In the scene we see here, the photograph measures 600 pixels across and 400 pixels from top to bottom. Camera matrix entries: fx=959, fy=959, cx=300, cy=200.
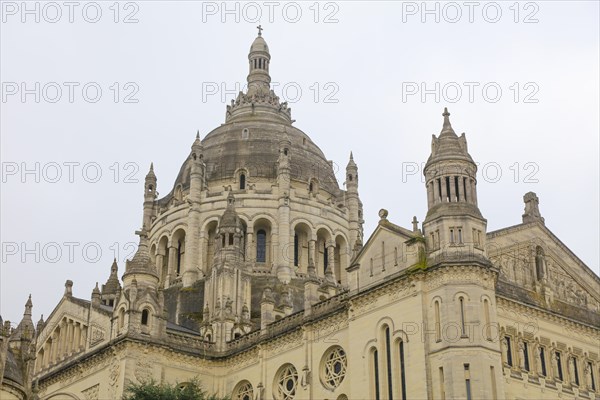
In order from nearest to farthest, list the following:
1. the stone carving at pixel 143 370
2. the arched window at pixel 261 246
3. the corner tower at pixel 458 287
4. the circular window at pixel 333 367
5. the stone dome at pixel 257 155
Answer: the corner tower at pixel 458 287 → the circular window at pixel 333 367 → the stone carving at pixel 143 370 → the arched window at pixel 261 246 → the stone dome at pixel 257 155

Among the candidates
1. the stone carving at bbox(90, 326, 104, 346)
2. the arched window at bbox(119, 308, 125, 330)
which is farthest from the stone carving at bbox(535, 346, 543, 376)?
the stone carving at bbox(90, 326, 104, 346)

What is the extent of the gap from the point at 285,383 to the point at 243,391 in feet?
14.0

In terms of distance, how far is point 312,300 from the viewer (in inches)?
2137

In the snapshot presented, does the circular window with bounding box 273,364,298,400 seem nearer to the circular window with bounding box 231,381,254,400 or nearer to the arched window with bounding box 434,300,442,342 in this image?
the circular window with bounding box 231,381,254,400

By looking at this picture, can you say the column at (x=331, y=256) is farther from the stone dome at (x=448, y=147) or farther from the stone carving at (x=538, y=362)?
the stone carving at (x=538, y=362)

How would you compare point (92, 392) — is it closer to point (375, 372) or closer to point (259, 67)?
point (375, 372)

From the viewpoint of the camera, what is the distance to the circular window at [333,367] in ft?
166

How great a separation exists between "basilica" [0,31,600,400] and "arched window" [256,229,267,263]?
13cm

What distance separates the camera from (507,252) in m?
49.8

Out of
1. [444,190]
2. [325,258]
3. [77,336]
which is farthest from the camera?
[325,258]

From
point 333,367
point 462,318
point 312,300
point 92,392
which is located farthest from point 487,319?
point 92,392

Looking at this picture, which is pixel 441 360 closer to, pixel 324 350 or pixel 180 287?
pixel 324 350

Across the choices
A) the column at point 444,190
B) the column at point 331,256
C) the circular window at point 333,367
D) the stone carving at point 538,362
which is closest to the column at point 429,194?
the column at point 444,190

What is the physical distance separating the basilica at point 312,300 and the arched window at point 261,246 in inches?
5.0
